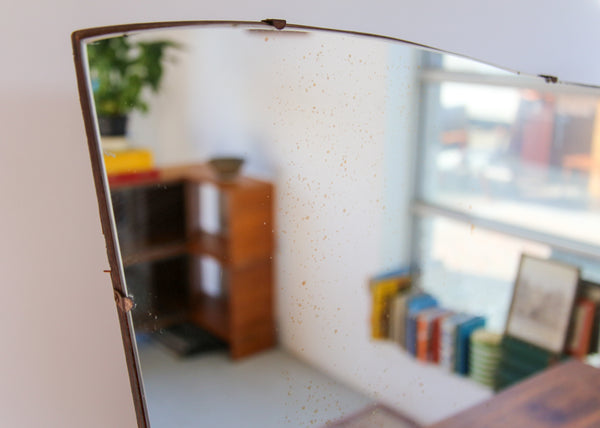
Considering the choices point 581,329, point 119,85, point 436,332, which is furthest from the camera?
point 581,329

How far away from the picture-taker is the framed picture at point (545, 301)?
1.57m

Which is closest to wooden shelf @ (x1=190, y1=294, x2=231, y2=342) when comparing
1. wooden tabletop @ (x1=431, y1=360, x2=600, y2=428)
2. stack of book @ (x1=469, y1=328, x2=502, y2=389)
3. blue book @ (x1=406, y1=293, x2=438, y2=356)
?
blue book @ (x1=406, y1=293, x2=438, y2=356)

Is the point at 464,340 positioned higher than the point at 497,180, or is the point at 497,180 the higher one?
the point at 497,180

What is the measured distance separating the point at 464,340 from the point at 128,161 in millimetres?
824

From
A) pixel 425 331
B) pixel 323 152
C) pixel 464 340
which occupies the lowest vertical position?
pixel 464 340

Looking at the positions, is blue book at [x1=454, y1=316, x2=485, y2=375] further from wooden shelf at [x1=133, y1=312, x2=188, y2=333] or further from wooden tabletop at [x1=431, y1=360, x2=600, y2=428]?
wooden shelf at [x1=133, y1=312, x2=188, y2=333]

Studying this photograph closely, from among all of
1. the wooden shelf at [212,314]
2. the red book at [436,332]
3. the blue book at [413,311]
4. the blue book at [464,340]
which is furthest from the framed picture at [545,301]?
the wooden shelf at [212,314]

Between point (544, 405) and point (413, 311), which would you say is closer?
point (413, 311)

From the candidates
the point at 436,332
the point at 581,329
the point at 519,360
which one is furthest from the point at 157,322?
the point at 581,329

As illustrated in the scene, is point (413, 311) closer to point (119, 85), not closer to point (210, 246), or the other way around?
point (210, 246)

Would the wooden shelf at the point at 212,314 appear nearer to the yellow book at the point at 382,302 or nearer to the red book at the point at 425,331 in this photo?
the yellow book at the point at 382,302

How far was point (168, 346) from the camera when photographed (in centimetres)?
61

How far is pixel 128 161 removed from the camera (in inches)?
22.4

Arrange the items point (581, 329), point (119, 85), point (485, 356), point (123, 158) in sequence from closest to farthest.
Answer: point (123, 158) → point (119, 85) → point (485, 356) → point (581, 329)
